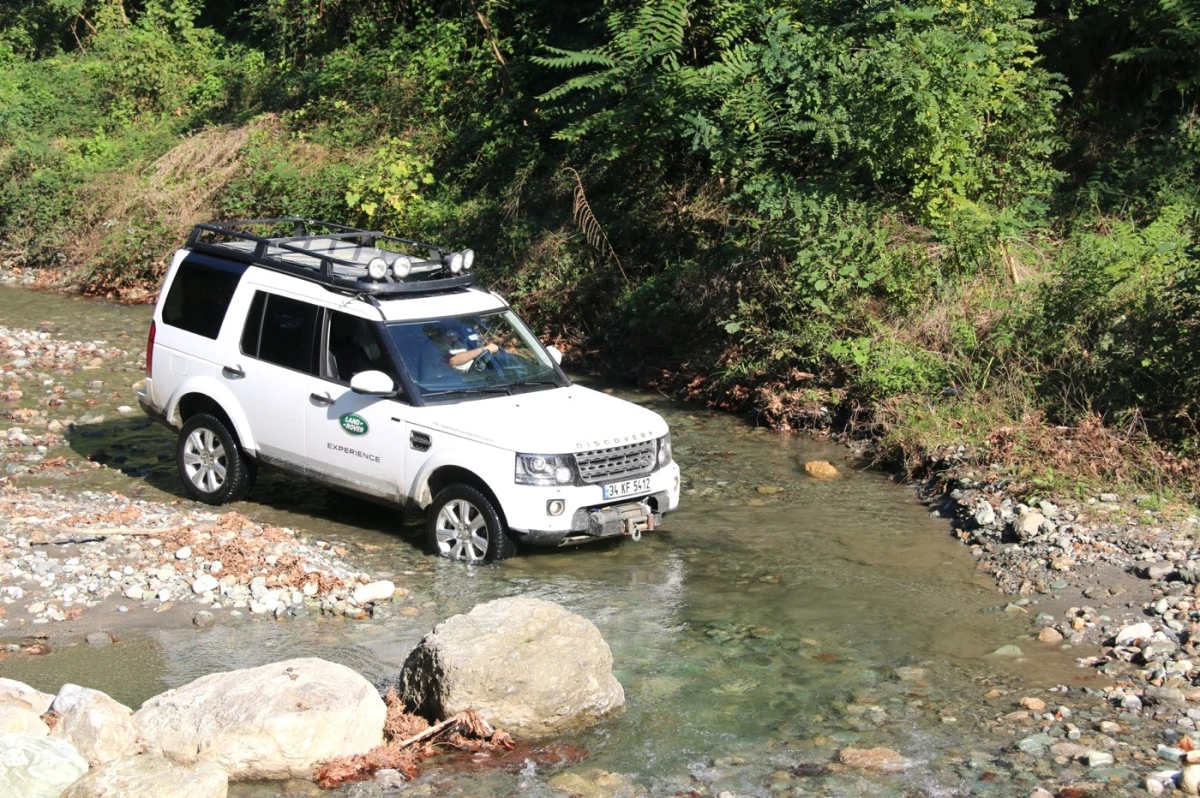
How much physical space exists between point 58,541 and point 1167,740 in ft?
24.9

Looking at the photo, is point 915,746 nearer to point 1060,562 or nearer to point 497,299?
point 1060,562

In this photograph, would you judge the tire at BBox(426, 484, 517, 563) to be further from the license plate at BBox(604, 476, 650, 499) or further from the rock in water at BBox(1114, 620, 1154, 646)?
the rock in water at BBox(1114, 620, 1154, 646)

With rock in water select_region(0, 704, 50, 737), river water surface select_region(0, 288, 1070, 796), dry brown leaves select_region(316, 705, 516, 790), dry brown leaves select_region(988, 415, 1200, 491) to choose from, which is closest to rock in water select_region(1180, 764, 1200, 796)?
river water surface select_region(0, 288, 1070, 796)

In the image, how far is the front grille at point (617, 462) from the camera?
9898mm

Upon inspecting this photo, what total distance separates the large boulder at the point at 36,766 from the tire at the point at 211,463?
16.6 feet

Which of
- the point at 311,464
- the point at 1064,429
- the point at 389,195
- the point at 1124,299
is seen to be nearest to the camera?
the point at 311,464

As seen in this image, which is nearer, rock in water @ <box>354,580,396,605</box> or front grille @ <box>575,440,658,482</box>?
rock in water @ <box>354,580,396,605</box>

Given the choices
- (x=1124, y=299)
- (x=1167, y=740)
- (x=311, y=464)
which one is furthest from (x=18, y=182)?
(x=1167, y=740)

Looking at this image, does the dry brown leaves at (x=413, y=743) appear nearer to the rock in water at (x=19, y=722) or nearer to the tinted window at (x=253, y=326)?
the rock in water at (x=19, y=722)

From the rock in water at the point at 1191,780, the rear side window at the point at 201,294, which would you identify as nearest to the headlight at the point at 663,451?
the rear side window at the point at 201,294

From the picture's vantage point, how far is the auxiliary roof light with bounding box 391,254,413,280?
10852mm

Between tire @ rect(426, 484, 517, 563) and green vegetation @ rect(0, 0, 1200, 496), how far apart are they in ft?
15.9

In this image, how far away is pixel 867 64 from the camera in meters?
14.7

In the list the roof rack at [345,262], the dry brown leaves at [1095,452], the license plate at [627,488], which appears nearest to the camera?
the license plate at [627,488]
